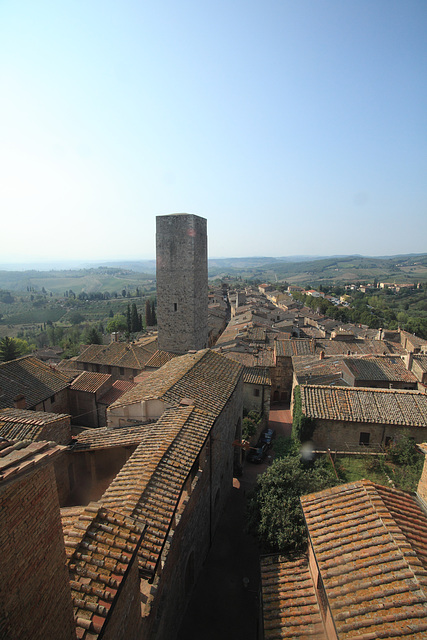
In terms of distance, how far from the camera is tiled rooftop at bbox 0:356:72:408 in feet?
51.4

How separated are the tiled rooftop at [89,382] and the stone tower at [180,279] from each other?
263 inches

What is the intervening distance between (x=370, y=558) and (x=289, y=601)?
207 cm

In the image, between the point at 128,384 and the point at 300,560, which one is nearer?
the point at 300,560

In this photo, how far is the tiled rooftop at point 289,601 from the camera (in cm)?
606

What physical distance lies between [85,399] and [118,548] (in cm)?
1447

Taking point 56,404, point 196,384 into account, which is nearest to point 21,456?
point 196,384

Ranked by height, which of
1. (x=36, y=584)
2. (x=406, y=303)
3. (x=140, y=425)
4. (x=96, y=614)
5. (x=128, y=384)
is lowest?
(x=406, y=303)

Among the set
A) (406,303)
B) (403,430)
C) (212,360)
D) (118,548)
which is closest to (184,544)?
(118,548)

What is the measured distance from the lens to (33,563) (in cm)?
339

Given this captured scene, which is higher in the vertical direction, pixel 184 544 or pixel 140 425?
pixel 140 425

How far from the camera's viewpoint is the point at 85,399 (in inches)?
707

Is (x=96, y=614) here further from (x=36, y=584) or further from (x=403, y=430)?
(x=403, y=430)

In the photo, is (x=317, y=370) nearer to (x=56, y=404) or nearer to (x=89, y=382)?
(x=89, y=382)

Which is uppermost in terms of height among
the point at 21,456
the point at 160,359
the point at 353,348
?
the point at 21,456
